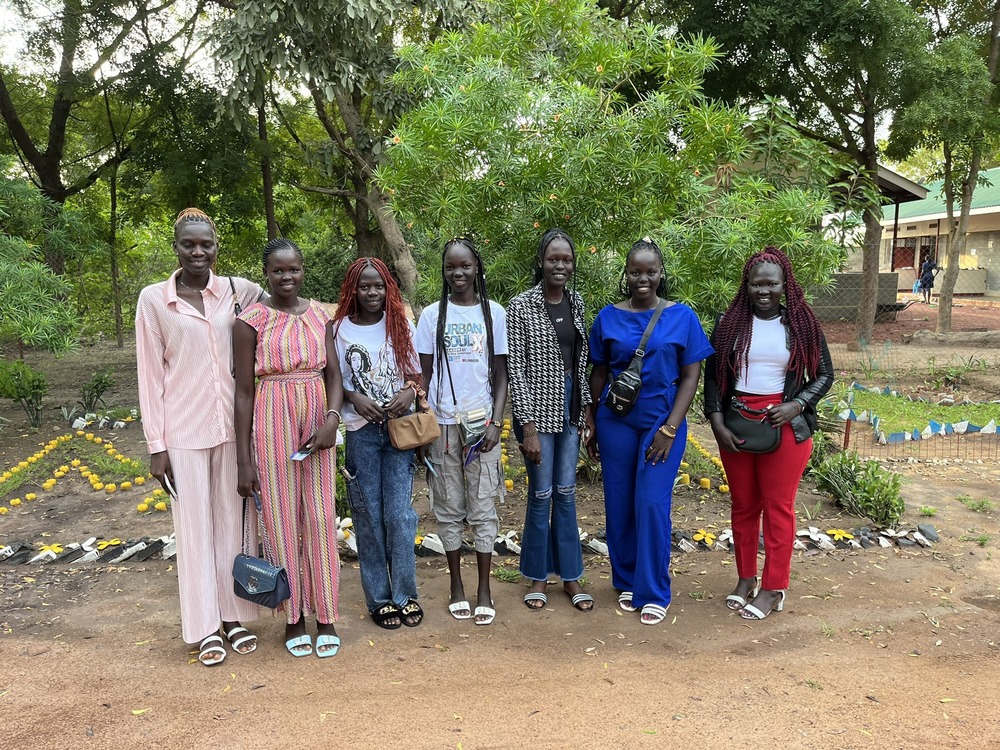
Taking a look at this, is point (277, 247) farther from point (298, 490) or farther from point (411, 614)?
point (411, 614)

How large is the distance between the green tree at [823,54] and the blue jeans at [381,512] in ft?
23.9

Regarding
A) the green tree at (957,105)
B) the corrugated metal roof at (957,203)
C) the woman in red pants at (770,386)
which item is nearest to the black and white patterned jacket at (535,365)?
the woman in red pants at (770,386)

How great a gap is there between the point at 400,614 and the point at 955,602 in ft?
9.46

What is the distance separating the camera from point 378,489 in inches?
144

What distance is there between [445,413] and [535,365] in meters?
0.49

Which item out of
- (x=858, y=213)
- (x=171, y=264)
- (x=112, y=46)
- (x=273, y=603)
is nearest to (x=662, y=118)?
(x=858, y=213)

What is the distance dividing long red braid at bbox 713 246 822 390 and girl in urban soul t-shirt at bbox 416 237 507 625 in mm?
1117

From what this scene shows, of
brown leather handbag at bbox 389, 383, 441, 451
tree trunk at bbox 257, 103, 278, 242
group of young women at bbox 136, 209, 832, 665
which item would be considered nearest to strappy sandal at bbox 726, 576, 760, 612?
group of young women at bbox 136, 209, 832, 665

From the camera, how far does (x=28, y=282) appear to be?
6.53 metres

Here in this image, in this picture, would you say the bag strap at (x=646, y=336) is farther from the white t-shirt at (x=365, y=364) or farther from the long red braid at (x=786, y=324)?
the white t-shirt at (x=365, y=364)

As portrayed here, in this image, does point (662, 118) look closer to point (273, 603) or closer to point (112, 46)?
point (273, 603)

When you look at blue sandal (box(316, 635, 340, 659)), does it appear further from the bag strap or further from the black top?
the bag strap

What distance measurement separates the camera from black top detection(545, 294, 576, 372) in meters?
3.73

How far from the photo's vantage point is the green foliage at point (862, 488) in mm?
5047
